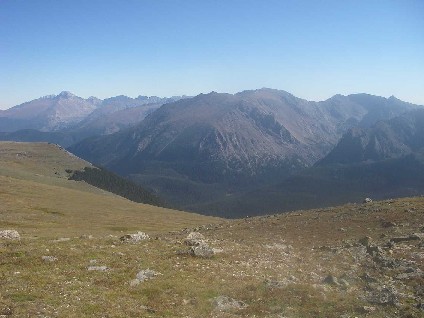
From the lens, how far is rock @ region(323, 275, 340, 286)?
3083 cm

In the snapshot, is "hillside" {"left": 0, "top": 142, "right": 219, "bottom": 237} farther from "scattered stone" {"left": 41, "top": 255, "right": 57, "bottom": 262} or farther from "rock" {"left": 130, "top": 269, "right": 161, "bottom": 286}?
Result: "rock" {"left": 130, "top": 269, "right": 161, "bottom": 286}

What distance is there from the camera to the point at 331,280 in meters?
31.1

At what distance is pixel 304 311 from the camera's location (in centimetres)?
2572

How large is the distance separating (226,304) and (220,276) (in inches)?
209

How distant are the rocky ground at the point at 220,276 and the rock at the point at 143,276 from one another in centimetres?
16

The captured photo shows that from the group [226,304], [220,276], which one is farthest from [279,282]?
[226,304]

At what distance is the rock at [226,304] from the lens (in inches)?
1037

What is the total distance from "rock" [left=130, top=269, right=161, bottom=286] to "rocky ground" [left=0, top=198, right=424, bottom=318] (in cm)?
16

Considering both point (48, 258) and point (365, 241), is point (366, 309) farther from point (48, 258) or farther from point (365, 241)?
point (48, 258)

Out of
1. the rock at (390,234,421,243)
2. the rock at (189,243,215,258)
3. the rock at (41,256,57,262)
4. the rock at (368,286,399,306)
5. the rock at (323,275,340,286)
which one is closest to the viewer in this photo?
the rock at (368,286,399,306)

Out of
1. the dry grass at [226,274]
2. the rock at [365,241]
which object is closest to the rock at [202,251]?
the dry grass at [226,274]

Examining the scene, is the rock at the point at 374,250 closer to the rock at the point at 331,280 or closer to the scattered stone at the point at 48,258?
the rock at the point at 331,280

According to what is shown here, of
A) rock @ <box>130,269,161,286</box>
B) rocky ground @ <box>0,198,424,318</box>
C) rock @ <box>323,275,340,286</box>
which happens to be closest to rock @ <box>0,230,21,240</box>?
rocky ground @ <box>0,198,424,318</box>

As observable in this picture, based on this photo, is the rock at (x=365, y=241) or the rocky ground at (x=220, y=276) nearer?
the rocky ground at (x=220, y=276)
